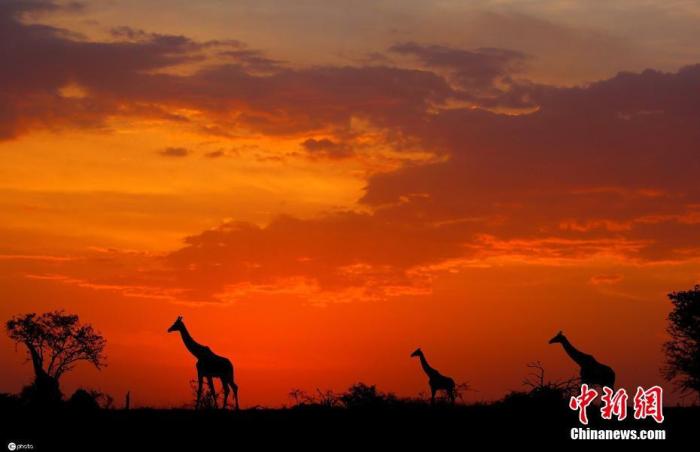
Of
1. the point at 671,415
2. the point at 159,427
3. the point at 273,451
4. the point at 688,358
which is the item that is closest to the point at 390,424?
the point at 273,451

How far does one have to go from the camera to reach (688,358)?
77188mm

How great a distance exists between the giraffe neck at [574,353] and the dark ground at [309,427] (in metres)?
6.32

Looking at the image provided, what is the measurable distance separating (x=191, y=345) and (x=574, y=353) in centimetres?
1782

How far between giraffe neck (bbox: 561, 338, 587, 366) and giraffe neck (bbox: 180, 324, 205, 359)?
16968 millimetres

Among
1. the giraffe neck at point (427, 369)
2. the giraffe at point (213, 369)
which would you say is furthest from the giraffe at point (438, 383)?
the giraffe at point (213, 369)

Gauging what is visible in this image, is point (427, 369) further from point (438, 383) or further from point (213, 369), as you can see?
point (213, 369)

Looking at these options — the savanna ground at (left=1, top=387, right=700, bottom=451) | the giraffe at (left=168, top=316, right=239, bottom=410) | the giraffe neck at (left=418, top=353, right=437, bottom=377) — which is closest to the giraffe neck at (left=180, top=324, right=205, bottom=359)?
the giraffe at (left=168, top=316, right=239, bottom=410)

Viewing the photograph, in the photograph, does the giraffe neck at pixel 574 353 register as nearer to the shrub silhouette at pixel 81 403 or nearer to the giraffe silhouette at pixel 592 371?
the giraffe silhouette at pixel 592 371

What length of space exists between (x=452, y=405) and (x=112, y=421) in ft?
48.2

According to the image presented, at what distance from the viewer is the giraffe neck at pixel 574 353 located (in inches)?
1805

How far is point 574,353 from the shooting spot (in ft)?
153

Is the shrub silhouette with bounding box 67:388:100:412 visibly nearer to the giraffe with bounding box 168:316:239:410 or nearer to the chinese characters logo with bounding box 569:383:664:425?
the giraffe with bounding box 168:316:239:410

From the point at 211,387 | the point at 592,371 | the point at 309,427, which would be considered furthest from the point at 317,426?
the point at 592,371

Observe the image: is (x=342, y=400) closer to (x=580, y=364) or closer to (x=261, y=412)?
(x=261, y=412)
